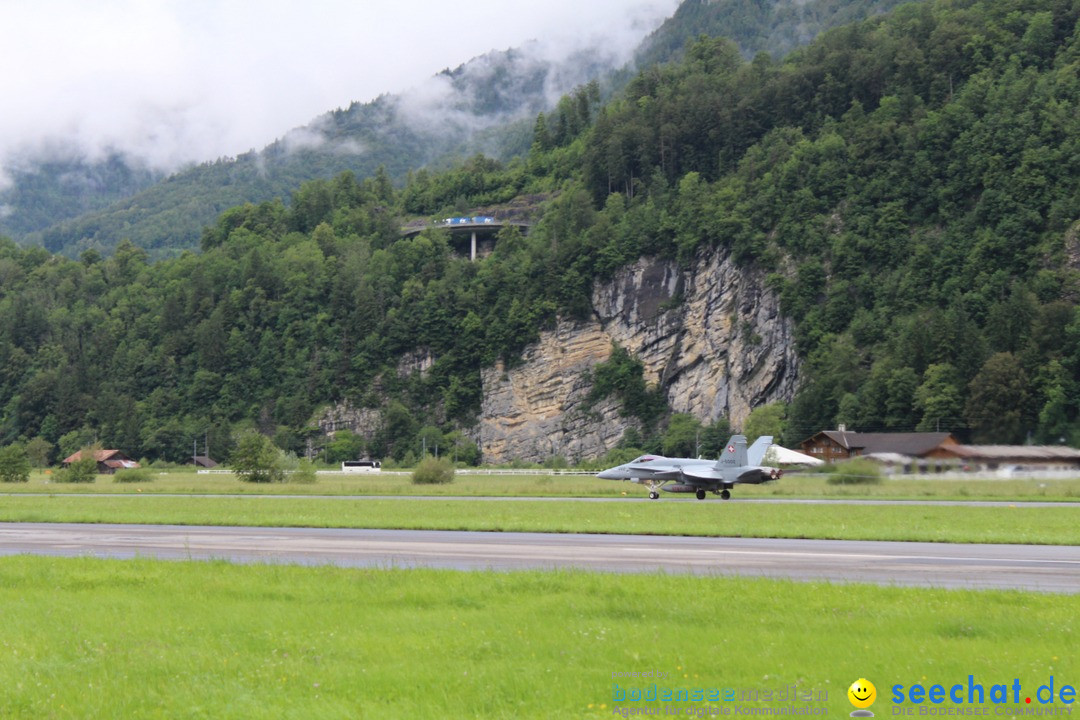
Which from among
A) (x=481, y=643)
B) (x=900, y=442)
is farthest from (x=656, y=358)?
(x=481, y=643)

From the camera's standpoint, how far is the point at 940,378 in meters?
90.1

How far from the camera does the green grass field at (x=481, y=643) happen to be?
43.7ft

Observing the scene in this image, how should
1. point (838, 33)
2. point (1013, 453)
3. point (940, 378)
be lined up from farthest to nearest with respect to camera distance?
point (838, 33)
point (940, 378)
point (1013, 453)

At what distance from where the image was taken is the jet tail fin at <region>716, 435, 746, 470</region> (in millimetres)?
58688

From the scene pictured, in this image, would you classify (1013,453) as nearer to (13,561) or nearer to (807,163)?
(13,561)

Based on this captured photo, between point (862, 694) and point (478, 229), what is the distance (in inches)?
6219

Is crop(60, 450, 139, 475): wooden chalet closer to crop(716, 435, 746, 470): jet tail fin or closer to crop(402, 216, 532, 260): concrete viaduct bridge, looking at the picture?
crop(402, 216, 532, 260): concrete viaduct bridge

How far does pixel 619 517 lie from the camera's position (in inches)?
1677

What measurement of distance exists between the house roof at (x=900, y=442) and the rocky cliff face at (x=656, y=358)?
38.4 meters

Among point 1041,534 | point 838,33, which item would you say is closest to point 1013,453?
point 1041,534

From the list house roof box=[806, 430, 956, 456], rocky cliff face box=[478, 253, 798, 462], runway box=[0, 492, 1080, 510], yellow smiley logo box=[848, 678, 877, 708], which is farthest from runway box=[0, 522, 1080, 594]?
rocky cliff face box=[478, 253, 798, 462]

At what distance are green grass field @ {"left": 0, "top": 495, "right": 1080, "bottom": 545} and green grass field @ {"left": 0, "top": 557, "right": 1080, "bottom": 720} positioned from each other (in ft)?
48.0

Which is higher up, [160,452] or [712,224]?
[712,224]

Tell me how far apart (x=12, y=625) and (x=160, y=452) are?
139m
